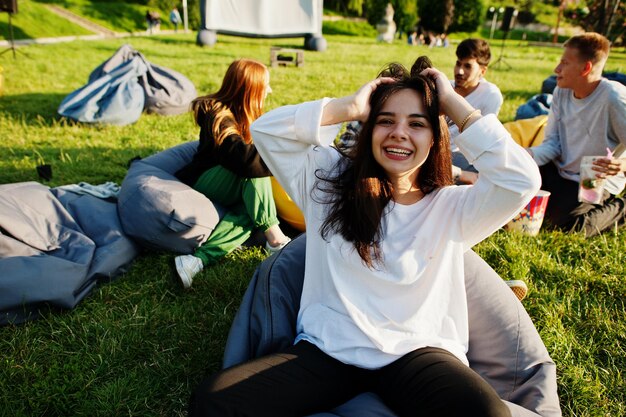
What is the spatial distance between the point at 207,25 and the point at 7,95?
8832 mm

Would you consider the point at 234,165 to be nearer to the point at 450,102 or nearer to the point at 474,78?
the point at 450,102

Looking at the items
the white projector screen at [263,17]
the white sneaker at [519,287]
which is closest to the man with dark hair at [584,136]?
the white sneaker at [519,287]

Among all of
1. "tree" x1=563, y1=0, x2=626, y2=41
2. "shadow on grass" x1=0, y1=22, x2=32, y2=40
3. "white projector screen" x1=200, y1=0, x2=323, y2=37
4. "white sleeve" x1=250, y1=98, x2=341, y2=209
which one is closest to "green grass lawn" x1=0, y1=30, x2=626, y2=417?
"white sleeve" x1=250, y1=98, x2=341, y2=209

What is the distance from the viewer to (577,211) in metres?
3.84

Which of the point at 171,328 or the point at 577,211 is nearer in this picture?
the point at 171,328

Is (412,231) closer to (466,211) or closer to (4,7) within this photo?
(466,211)

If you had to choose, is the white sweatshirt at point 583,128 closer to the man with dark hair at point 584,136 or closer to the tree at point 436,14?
the man with dark hair at point 584,136

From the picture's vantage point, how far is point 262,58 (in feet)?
46.1

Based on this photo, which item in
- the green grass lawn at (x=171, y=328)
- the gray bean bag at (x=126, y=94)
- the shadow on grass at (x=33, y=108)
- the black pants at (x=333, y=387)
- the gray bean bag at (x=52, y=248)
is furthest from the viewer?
the shadow on grass at (x=33, y=108)

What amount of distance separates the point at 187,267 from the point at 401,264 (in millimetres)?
1708

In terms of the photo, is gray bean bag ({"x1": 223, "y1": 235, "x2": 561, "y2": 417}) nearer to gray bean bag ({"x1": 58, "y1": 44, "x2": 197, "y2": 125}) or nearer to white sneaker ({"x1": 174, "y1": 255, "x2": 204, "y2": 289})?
white sneaker ({"x1": 174, "y1": 255, "x2": 204, "y2": 289})

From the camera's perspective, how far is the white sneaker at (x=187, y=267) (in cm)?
301

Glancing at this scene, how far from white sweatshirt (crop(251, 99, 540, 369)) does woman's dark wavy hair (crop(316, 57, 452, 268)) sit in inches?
1.8

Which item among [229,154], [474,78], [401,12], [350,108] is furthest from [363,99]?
[401,12]
